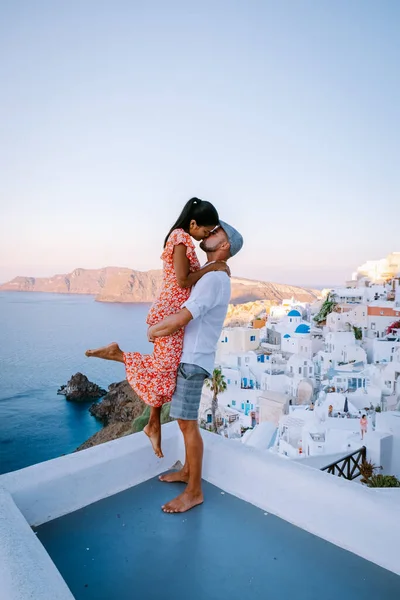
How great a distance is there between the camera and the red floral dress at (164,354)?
1.88m

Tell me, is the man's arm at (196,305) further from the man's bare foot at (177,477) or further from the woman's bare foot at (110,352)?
the man's bare foot at (177,477)

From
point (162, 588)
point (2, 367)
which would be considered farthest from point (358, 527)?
point (2, 367)

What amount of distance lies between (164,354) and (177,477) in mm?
665

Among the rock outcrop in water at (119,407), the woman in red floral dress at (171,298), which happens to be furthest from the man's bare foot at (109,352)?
the rock outcrop in water at (119,407)

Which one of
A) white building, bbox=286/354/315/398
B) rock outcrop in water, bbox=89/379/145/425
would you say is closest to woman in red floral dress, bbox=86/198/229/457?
white building, bbox=286/354/315/398

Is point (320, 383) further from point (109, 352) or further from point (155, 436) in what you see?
point (109, 352)

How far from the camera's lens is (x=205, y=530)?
70.4 inches

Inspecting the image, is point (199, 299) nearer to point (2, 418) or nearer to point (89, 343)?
point (2, 418)

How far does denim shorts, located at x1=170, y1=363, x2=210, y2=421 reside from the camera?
1.89 m

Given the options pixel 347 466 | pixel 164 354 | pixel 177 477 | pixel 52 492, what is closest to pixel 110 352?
pixel 164 354

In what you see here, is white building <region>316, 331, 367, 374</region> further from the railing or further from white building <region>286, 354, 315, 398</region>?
the railing

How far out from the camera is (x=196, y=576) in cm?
151

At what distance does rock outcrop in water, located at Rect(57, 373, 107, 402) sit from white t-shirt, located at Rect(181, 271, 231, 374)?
103ft

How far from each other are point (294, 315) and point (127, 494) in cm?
3132
